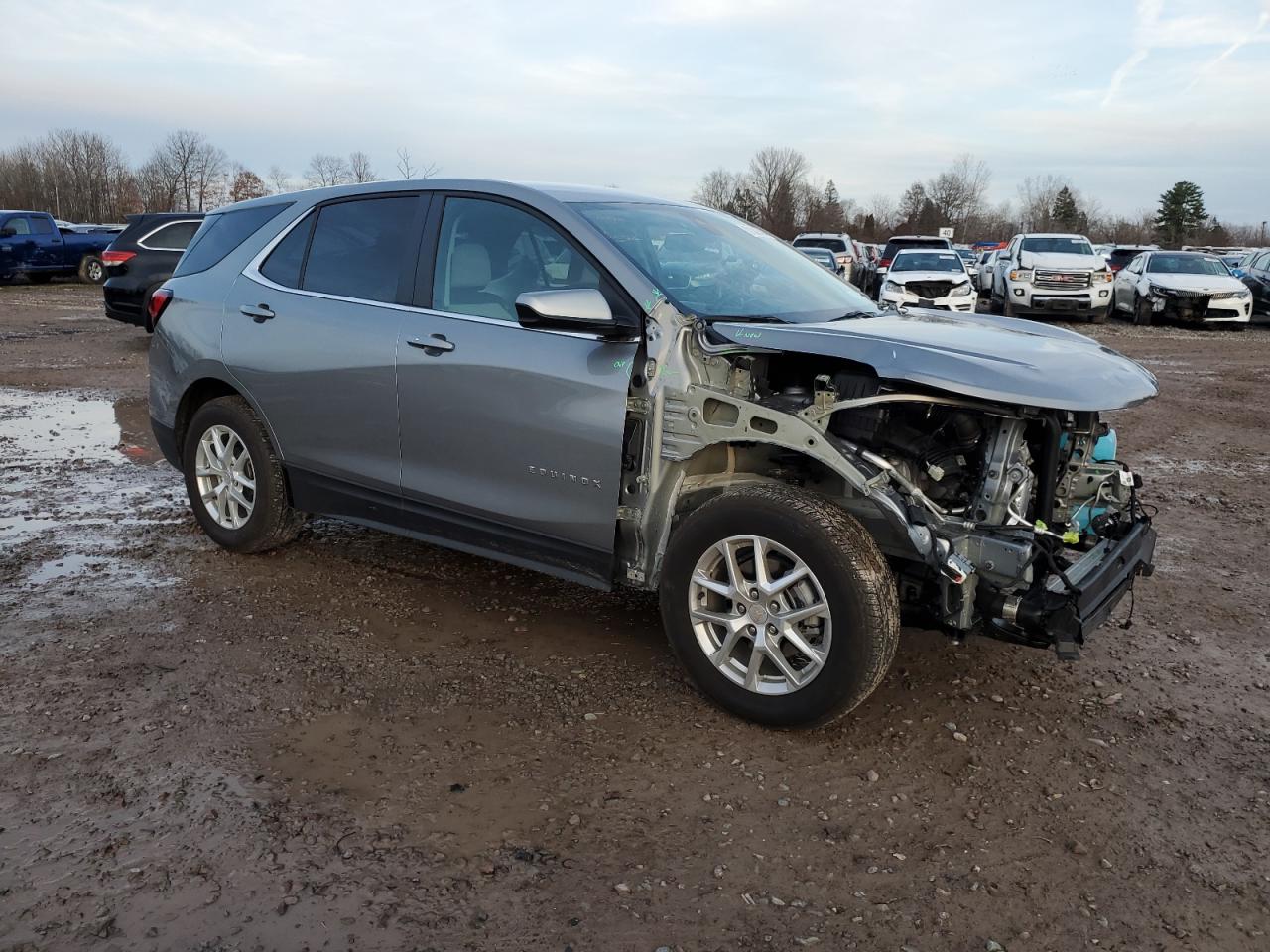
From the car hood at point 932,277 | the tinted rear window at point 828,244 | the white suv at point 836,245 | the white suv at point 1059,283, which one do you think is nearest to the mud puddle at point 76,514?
the car hood at point 932,277

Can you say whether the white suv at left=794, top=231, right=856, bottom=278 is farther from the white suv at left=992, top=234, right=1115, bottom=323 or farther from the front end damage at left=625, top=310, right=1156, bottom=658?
the front end damage at left=625, top=310, right=1156, bottom=658

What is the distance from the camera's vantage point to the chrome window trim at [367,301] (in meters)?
3.82

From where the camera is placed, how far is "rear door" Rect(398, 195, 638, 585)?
3.76m

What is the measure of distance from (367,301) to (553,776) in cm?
229

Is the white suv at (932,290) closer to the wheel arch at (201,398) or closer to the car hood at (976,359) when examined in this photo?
the wheel arch at (201,398)

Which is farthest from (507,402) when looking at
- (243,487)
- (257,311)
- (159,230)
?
(159,230)

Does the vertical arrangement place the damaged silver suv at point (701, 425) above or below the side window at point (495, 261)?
below

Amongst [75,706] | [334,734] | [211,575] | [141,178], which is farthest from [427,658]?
[141,178]

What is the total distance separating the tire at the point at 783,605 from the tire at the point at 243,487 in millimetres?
2312

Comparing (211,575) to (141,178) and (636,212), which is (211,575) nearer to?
(636,212)

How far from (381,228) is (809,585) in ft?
8.21

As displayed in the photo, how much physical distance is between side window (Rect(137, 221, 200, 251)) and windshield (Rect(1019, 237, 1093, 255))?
1557 centimetres

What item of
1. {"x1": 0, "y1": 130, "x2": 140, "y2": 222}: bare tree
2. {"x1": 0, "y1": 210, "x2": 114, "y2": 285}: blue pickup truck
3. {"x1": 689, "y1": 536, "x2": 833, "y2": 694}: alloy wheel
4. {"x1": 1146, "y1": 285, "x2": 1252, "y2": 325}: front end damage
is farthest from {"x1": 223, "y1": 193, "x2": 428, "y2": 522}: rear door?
{"x1": 0, "y1": 130, "x2": 140, "y2": 222}: bare tree

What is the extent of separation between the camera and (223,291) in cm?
506
